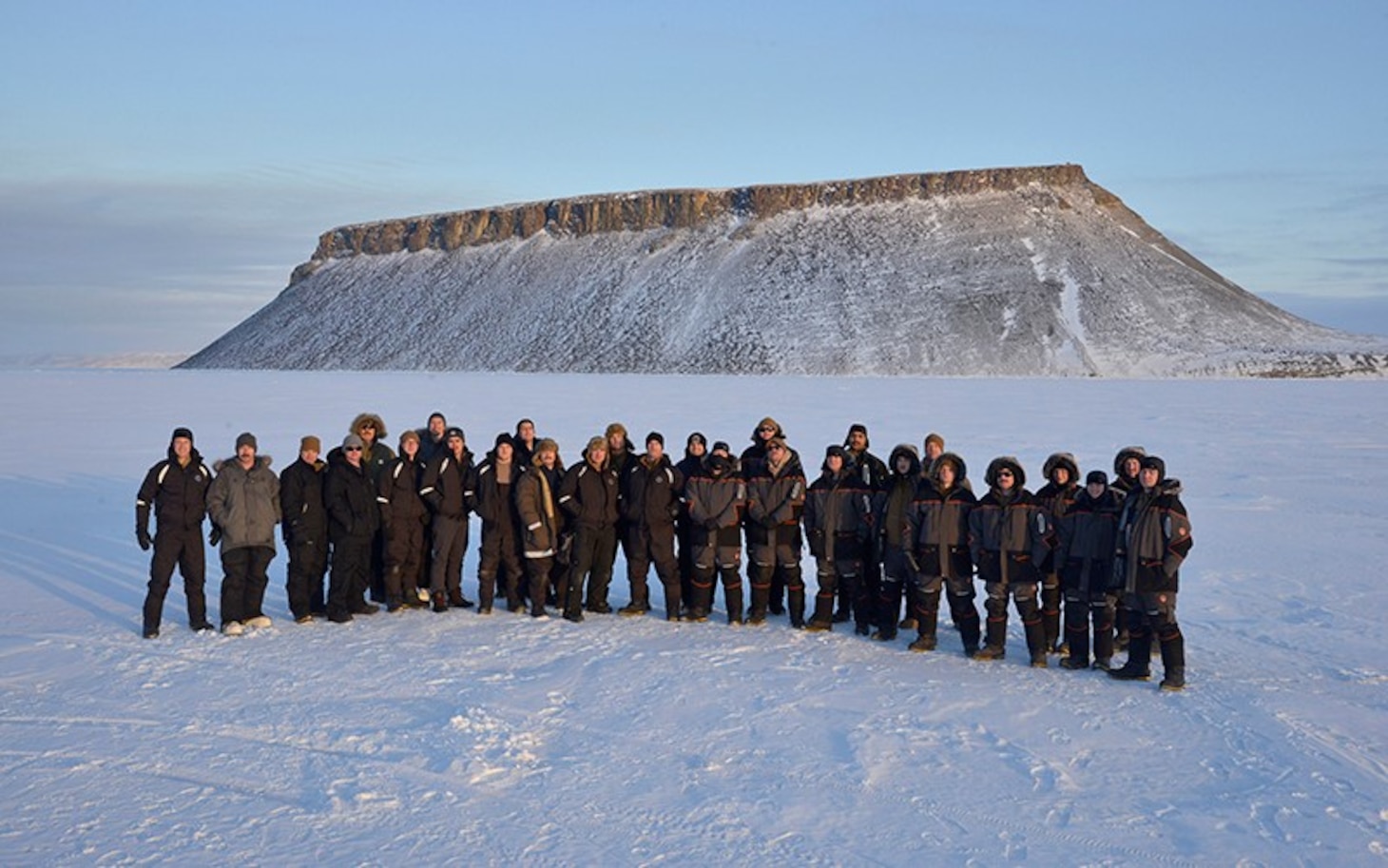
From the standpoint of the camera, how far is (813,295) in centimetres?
10044

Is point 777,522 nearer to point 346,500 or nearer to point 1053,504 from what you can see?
point 1053,504

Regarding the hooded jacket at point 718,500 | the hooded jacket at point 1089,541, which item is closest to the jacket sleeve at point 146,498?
the hooded jacket at point 718,500

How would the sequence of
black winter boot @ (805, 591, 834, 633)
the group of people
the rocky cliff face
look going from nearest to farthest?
the group of people < black winter boot @ (805, 591, 834, 633) < the rocky cliff face

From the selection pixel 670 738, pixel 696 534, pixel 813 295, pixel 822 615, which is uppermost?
pixel 813 295

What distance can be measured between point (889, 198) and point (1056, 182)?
16559mm

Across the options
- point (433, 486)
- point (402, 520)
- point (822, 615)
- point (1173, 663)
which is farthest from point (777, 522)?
point (402, 520)

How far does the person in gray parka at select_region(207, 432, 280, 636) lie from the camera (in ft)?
27.8

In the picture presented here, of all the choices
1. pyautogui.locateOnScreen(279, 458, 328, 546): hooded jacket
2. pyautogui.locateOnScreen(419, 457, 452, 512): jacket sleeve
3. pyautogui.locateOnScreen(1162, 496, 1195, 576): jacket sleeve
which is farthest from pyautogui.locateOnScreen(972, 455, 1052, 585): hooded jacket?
pyautogui.locateOnScreen(279, 458, 328, 546): hooded jacket

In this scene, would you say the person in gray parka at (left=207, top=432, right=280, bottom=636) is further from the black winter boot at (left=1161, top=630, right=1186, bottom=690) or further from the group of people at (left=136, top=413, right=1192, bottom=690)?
the black winter boot at (left=1161, top=630, right=1186, bottom=690)

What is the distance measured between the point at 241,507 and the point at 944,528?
5.42 meters

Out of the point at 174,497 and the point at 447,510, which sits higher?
the point at 174,497

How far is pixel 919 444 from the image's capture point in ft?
71.2

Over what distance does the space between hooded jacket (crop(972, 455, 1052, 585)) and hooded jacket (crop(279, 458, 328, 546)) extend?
17.1 ft

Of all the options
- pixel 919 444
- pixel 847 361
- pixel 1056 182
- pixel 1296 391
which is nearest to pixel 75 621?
pixel 919 444
